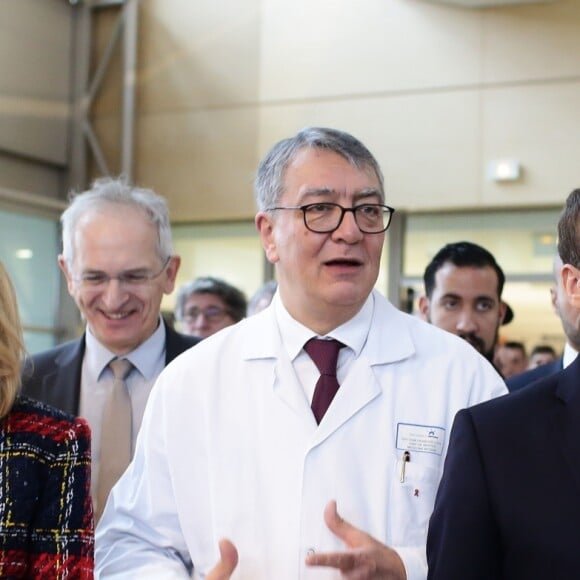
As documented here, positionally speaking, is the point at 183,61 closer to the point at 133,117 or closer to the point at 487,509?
the point at 133,117

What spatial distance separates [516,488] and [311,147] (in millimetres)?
1028

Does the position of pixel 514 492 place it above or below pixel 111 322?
below

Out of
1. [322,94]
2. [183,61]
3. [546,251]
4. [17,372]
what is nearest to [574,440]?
[17,372]

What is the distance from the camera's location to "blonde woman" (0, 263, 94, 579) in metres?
2.15

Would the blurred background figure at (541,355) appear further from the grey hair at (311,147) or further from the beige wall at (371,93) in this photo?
the grey hair at (311,147)

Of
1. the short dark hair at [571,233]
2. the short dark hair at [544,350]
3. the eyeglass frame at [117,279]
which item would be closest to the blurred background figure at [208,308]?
the eyeglass frame at [117,279]

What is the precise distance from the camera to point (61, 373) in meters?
3.49

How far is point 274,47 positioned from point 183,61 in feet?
3.16

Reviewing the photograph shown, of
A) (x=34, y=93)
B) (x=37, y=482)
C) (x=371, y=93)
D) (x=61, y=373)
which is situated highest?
(x=34, y=93)

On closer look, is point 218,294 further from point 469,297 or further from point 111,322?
point 111,322

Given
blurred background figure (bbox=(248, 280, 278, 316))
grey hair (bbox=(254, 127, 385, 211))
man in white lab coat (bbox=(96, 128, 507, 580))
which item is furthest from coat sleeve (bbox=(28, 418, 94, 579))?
blurred background figure (bbox=(248, 280, 278, 316))

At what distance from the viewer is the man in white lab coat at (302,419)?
2.50 metres

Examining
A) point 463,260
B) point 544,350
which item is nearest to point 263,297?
point 463,260

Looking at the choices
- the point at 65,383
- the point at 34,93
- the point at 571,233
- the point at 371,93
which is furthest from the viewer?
the point at 34,93
